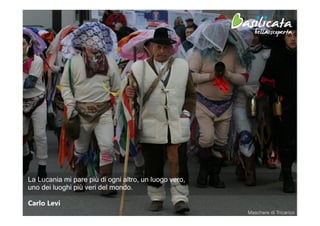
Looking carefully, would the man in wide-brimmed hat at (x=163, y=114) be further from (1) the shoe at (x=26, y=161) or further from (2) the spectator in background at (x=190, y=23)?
(1) the shoe at (x=26, y=161)

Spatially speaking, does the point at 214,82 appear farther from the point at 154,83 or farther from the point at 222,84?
the point at 154,83

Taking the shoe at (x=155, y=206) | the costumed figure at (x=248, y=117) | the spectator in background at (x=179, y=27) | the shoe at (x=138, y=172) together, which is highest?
the spectator in background at (x=179, y=27)

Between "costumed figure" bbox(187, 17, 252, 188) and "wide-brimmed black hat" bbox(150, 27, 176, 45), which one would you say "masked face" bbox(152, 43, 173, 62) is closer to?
"wide-brimmed black hat" bbox(150, 27, 176, 45)

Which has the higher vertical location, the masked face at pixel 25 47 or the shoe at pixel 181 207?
the masked face at pixel 25 47

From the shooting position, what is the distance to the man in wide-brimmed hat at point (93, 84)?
7.62 m

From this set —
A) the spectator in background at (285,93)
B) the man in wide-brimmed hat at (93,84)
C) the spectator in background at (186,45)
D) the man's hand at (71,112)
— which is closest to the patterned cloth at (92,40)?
the man in wide-brimmed hat at (93,84)

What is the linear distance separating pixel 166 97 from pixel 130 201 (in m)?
0.84

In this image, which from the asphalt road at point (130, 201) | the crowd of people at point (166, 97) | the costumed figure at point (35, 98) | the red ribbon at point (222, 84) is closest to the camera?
the asphalt road at point (130, 201)

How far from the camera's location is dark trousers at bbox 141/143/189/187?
725cm

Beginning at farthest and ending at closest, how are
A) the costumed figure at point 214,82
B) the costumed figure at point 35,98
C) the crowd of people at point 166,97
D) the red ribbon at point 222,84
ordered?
the red ribbon at point 222,84 < the costumed figure at point 214,82 < the costumed figure at point 35,98 < the crowd of people at point 166,97

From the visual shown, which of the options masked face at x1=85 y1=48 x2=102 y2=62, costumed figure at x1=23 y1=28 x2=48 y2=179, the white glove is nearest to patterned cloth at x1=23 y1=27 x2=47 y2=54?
costumed figure at x1=23 y1=28 x2=48 y2=179

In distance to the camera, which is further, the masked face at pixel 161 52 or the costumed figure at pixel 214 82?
the costumed figure at pixel 214 82

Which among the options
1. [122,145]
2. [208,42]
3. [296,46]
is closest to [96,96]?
[122,145]

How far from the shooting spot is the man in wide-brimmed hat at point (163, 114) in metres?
7.20
